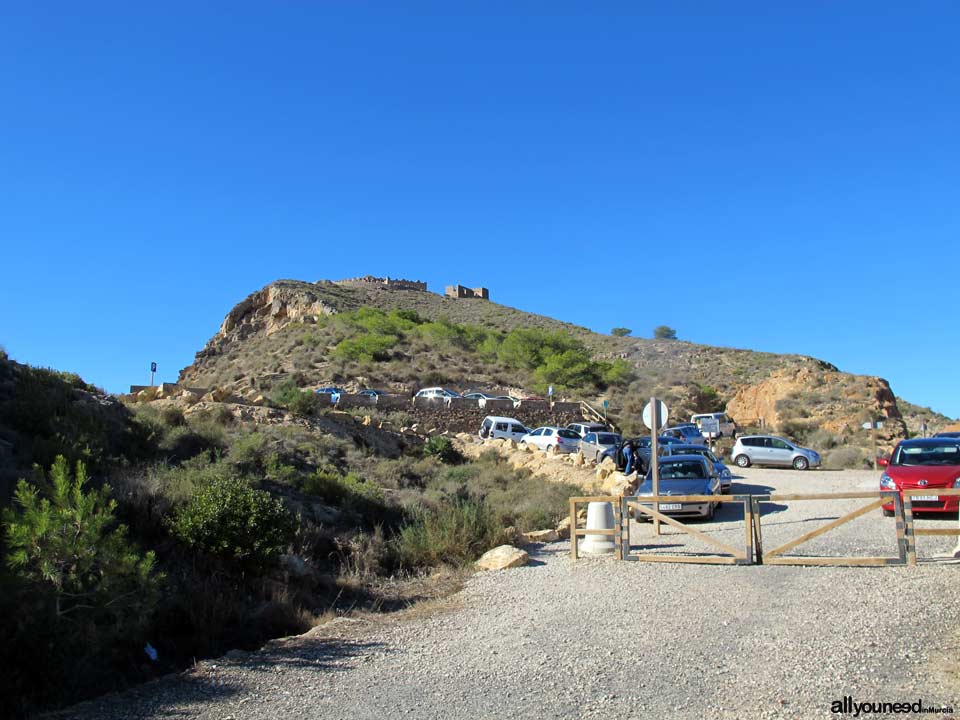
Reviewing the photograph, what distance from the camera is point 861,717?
550 centimetres

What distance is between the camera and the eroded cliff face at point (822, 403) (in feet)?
135

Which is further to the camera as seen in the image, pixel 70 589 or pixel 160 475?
pixel 160 475

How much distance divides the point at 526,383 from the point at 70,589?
51277 millimetres

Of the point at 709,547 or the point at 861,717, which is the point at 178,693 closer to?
the point at 861,717

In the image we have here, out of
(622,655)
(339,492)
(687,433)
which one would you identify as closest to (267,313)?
(687,433)

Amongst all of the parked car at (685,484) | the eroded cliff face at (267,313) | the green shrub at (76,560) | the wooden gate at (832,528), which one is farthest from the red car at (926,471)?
the eroded cliff face at (267,313)

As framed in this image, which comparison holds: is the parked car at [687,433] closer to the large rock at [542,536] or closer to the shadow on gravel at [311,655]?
the large rock at [542,536]

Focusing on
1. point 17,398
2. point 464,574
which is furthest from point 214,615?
point 17,398

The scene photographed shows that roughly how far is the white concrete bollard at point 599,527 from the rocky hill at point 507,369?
22.5 meters

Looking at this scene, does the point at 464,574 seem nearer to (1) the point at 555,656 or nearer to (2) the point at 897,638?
(1) the point at 555,656

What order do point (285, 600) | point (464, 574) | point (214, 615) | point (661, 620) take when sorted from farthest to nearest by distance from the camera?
point (464, 574)
point (285, 600)
point (214, 615)
point (661, 620)

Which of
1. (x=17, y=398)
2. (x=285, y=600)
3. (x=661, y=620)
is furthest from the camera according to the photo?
(x=17, y=398)

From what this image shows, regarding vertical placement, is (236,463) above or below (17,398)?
below

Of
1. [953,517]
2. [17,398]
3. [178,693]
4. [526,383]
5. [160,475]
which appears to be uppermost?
[526,383]
